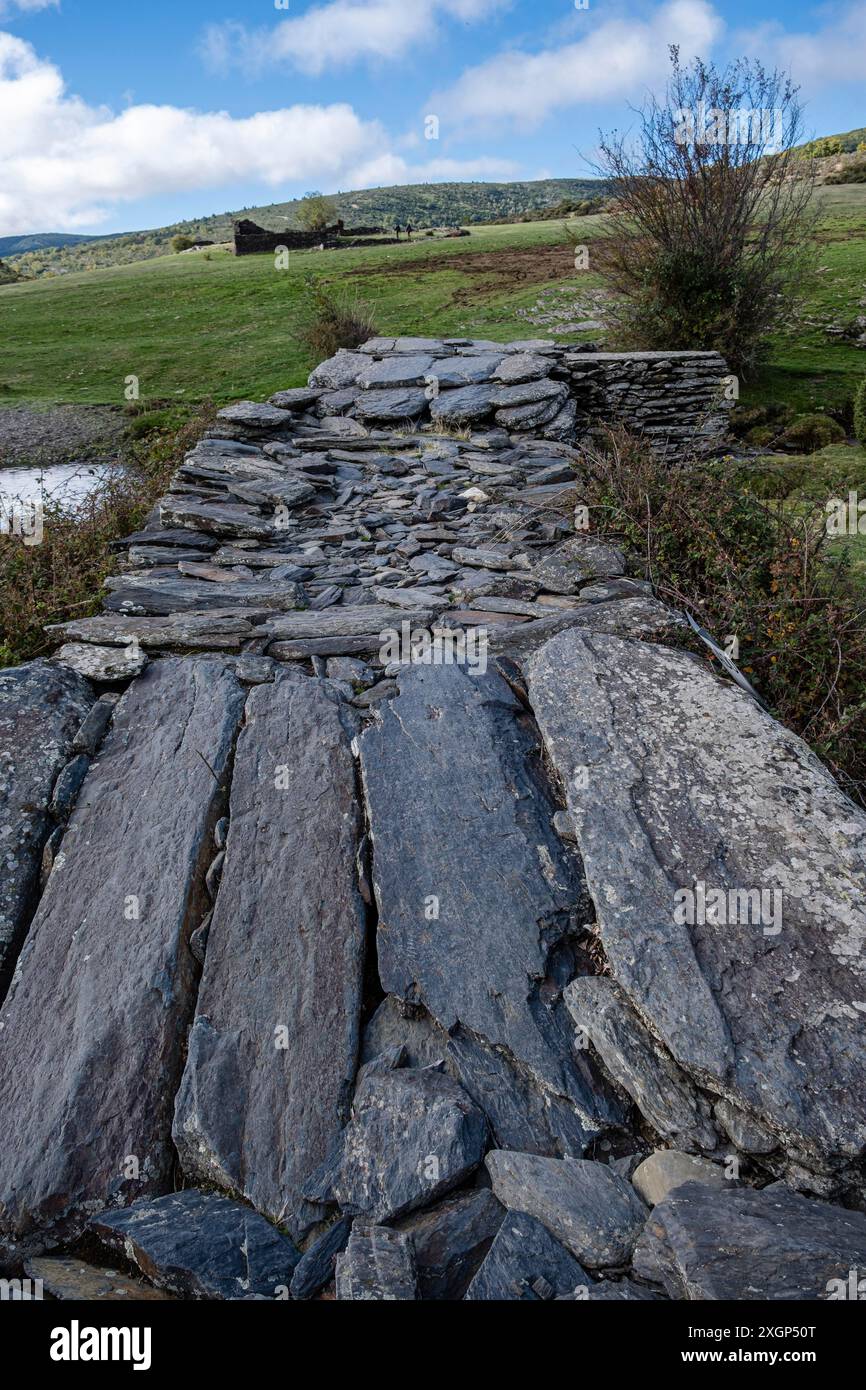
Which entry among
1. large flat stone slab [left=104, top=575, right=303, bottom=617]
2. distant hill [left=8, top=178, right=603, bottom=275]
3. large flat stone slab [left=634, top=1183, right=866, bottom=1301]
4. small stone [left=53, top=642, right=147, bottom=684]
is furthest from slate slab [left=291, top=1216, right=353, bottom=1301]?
distant hill [left=8, top=178, right=603, bottom=275]

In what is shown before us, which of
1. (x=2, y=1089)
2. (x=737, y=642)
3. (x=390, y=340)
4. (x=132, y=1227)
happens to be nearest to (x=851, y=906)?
(x=737, y=642)

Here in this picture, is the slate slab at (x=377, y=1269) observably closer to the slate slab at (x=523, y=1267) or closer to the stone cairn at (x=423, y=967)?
the stone cairn at (x=423, y=967)

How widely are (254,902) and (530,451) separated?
7143mm

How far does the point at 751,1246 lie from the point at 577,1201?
0.51m

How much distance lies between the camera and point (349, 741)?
14.4ft

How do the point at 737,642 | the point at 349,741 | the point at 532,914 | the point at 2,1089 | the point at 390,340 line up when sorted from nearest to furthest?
the point at 2,1089 < the point at 532,914 < the point at 349,741 < the point at 737,642 < the point at 390,340

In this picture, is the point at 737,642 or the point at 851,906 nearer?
the point at 851,906

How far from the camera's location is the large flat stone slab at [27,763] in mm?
3672

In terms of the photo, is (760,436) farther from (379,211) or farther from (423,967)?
(379,211)

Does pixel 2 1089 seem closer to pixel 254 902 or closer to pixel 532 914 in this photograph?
pixel 254 902

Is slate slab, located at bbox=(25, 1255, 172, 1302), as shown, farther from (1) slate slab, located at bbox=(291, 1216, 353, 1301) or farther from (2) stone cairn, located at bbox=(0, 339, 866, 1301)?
(1) slate slab, located at bbox=(291, 1216, 353, 1301)

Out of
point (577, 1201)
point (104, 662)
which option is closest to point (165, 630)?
point (104, 662)

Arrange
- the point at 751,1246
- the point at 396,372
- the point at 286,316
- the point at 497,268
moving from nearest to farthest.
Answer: the point at 751,1246 → the point at 396,372 → the point at 286,316 → the point at 497,268

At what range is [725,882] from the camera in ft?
10.6
